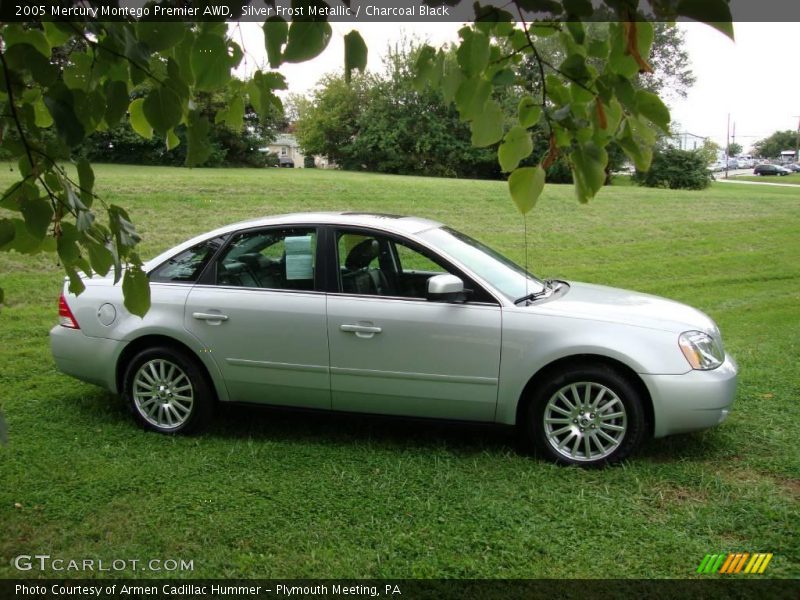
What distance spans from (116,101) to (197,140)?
0.87ft

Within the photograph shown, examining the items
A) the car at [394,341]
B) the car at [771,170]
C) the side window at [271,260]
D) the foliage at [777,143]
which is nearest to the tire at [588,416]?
the car at [394,341]

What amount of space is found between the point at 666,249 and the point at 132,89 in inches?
527

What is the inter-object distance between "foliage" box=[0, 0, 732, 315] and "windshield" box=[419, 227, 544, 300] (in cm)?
242

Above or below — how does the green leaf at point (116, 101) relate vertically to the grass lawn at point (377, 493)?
above

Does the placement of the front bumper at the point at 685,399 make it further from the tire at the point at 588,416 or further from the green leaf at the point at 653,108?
the green leaf at the point at 653,108

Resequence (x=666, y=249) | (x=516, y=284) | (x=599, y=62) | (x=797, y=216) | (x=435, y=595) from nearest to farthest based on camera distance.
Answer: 1. (x=599, y=62)
2. (x=435, y=595)
3. (x=516, y=284)
4. (x=666, y=249)
5. (x=797, y=216)

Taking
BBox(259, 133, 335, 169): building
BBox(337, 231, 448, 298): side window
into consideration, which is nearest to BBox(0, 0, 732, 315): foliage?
BBox(337, 231, 448, 298): side window

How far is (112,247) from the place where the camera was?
2543 millimetres

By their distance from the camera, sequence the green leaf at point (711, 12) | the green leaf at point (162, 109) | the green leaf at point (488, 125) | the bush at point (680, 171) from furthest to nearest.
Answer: the bush at point (680, 171) → the green leaf at point (488, 125) → the green leaf at point (162, 109) → the green leaf at point (711, 12)

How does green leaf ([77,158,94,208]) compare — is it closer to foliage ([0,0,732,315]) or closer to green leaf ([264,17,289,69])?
foliage ([0,0,732,315])

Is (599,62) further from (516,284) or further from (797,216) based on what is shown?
(797,216)

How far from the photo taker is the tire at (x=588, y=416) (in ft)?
14.6

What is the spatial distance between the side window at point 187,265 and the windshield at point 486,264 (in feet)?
5.03

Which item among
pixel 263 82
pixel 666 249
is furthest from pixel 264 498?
pixel 666 249
